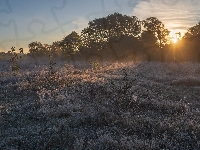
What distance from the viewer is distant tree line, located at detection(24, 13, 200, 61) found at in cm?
5216

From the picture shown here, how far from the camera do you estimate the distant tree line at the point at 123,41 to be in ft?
171

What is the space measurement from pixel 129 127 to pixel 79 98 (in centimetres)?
436

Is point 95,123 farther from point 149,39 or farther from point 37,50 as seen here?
point 37,50

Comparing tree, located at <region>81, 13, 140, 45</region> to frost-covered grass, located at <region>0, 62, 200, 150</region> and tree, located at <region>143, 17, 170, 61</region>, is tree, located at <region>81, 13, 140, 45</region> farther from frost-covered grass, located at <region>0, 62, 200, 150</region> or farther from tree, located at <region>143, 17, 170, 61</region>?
frost-covered grass, located at <region>0, 62, 200, 150</region>

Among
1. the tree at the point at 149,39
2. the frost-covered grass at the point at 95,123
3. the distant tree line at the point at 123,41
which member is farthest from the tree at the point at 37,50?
the frost-covered grass at the point at 95,123

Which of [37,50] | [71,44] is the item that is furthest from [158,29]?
[37,50]

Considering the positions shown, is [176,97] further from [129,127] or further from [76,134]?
[76,134]

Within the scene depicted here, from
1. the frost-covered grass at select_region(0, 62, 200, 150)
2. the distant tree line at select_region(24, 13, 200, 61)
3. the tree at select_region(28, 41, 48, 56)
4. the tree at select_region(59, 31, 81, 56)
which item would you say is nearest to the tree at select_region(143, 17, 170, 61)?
the distant tree line at select_region(24, 13, 200, 61)

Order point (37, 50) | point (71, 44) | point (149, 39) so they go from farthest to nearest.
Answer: point (37, 50) → point (71, 44) → point (149, 39)

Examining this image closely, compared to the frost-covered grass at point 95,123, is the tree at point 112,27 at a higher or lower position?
higher

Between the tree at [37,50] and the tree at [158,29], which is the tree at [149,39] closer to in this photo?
the tree at [158,29]

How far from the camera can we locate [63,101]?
1114 cm

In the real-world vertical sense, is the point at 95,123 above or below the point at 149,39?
below

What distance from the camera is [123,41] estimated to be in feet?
193
